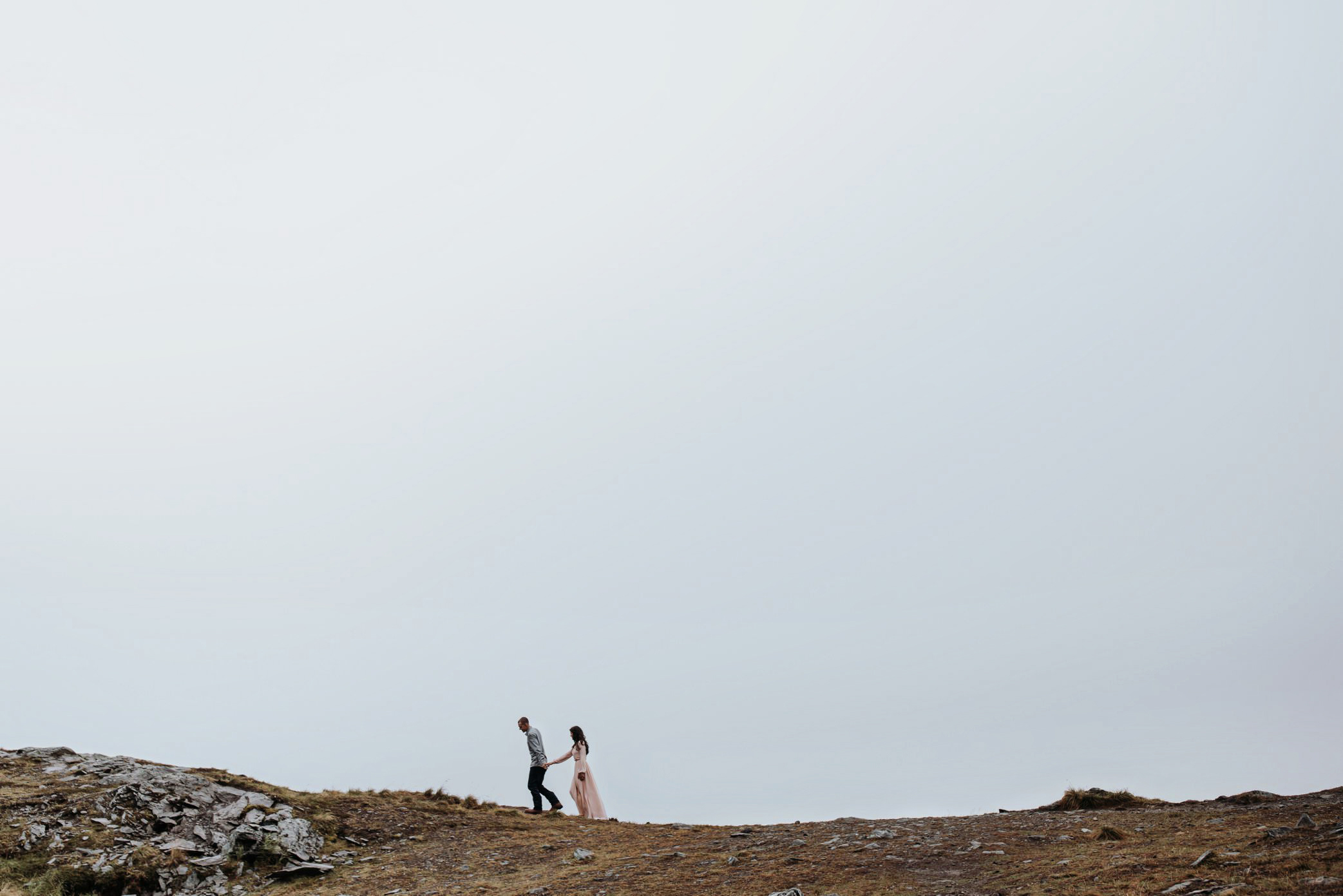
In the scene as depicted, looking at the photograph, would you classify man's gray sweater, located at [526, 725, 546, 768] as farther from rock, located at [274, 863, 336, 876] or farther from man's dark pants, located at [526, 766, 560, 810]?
rock, located at [274, 863, 336, 876]

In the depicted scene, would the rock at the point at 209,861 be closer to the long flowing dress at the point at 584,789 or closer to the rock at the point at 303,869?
the rock at the point at 303,869

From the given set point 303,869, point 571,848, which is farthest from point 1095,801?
point 303,869

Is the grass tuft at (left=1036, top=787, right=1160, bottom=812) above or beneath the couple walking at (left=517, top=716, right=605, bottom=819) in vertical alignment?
beneath

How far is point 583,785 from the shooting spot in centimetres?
2714

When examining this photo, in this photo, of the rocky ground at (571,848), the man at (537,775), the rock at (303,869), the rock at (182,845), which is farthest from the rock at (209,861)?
the man at (537,775)

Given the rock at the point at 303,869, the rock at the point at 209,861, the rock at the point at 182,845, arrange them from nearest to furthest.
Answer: the rock at the point at 209,861 → the rock at the point at 303,869 → the rock at the point at 182,845

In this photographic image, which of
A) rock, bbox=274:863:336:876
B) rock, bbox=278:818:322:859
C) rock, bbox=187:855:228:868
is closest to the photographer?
rock, bbox=187:855:228:868

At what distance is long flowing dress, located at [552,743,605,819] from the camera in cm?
2692

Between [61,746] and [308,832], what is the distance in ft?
32.0

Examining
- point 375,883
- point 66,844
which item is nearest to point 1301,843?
point 375,883

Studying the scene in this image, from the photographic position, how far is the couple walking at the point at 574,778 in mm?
26656

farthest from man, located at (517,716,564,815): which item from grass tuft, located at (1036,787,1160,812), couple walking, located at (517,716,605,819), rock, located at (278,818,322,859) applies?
grass tuft, located at (1036,787,1160,812)

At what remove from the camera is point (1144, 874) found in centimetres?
1237

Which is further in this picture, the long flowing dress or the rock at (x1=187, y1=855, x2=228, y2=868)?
the long flowing dress
